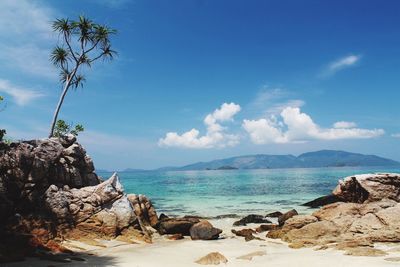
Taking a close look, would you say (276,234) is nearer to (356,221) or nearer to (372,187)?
(356,221)

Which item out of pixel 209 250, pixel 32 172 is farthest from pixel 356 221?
pixel 32 172

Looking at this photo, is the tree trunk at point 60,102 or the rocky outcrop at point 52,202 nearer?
the rocky outcrop at point 52,202

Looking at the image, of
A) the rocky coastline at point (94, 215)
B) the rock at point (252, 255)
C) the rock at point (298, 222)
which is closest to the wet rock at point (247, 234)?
the rocky coastline at point (94, 215)

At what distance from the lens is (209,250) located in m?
19.3

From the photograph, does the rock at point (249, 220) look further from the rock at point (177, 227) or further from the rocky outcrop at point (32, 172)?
the rocky outcrop at point (32, 172)

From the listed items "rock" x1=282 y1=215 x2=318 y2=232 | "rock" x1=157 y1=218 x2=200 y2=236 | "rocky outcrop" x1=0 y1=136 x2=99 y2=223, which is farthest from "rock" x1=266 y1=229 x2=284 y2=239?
"rocky outcrop" x1=0 y1=136 x2=99 y2=223

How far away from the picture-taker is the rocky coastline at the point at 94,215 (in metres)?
18.3

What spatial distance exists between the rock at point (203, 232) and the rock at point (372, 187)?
9.02 metres

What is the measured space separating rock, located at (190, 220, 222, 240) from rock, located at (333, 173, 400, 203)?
9.02 metres

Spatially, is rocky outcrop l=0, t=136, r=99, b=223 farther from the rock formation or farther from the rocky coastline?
the rock formation

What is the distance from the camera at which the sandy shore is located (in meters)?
14.5

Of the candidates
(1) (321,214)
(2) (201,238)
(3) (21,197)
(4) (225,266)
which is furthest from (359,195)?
(3) (21,197)

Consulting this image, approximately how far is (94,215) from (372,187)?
54.4 ft

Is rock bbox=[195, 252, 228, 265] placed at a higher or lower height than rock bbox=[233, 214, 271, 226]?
higher
